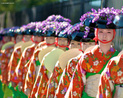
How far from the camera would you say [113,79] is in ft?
14.8

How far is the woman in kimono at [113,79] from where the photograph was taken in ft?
14.6

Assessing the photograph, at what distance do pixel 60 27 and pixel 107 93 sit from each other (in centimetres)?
297

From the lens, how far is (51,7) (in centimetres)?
1345

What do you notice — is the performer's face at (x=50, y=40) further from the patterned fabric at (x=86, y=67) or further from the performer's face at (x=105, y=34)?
the performer's face at (x=105, y=34)

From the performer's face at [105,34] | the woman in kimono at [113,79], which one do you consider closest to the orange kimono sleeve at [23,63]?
the performer's face at [105,34]

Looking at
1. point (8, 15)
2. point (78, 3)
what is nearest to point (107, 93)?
point (78, 3)

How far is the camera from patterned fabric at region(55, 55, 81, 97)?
5738 millimetres

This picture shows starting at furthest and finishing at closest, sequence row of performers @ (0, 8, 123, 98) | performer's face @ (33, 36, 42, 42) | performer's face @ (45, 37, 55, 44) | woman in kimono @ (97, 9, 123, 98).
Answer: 1. performer's face @ (33, 36, 42, 42)
2. performer's face @ (45, 37, 55, 44)
3. row of performers @ (0, 8, 123, 98)
4. woman in kimono @ (97, 9, 123, 98)

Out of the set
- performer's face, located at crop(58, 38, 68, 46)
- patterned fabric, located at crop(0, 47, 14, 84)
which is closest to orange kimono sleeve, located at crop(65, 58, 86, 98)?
performer's face, located at crop(58, 38, 68, 46)

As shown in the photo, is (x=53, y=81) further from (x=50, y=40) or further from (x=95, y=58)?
(x=95, y=58)

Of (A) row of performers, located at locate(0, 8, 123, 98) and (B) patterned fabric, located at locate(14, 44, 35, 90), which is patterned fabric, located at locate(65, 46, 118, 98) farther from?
(B) patterned fabric, located at locate(14, 44, 35, 90)

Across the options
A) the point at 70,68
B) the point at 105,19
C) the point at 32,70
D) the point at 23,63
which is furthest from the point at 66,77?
the point at 23,63

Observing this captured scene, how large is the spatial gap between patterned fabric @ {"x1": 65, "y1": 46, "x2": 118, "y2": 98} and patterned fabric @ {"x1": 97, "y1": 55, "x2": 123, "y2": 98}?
484 mm

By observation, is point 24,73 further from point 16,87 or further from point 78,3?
point 78,3
